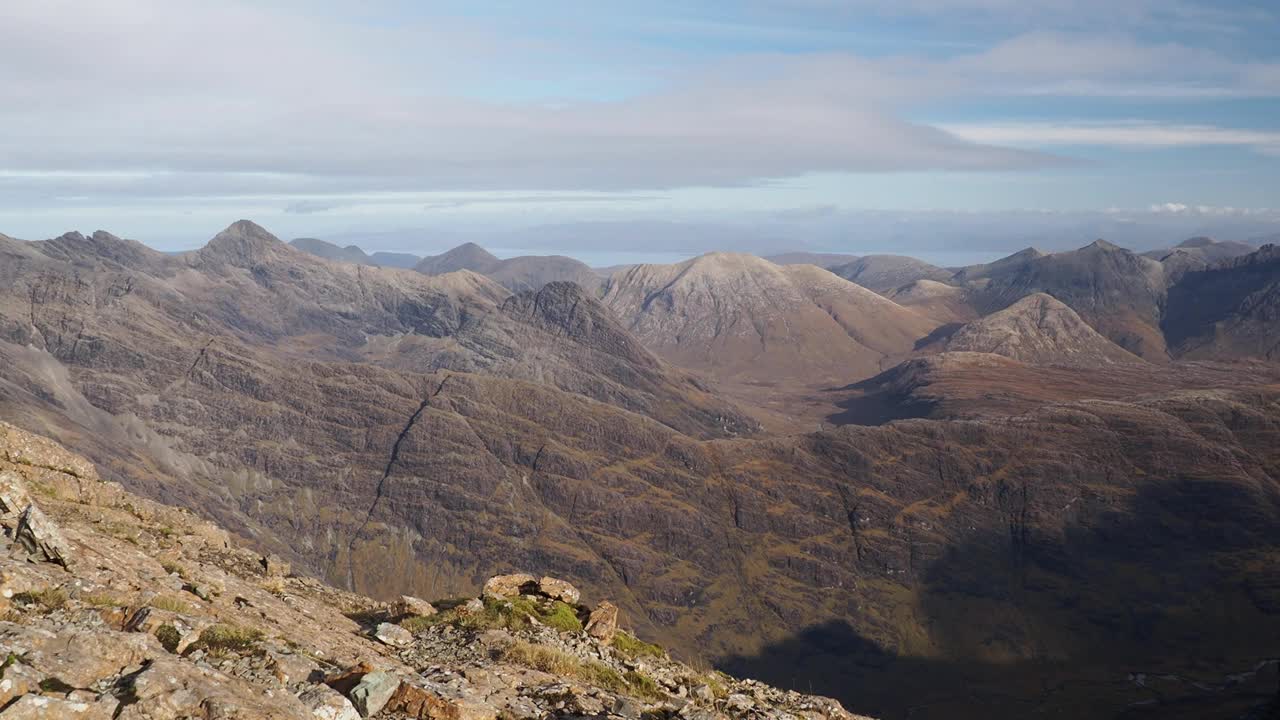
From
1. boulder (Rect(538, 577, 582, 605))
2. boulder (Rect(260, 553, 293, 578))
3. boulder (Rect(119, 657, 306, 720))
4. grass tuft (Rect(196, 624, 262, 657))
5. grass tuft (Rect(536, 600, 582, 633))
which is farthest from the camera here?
boulder (Rect(538, 577, 582, 605))

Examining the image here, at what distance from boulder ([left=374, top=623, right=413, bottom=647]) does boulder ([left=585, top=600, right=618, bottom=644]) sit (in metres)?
6.85

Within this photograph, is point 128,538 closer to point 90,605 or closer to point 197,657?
point 90,605

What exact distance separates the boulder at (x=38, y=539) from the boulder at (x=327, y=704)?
8580mm

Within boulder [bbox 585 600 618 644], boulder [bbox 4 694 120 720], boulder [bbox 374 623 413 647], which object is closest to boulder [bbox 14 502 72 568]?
boulder [bbox 374 623 413 647]

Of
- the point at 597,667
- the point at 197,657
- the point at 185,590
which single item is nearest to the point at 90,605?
the point at 197,657

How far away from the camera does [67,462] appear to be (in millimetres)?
40344

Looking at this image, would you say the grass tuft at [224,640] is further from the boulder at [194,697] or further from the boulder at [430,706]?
the boulder at [430,706]

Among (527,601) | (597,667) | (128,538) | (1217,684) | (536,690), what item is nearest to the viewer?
(536,690)

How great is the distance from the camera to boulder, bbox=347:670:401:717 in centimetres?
1909

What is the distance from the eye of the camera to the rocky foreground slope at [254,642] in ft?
53.8

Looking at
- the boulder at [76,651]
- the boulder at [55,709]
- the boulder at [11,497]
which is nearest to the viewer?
the boulder at [55,709]

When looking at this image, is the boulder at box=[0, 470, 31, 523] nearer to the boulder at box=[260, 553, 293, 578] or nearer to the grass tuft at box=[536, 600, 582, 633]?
the boulder at box=[260, 553, 293, 578]

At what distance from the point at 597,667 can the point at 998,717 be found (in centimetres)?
19612

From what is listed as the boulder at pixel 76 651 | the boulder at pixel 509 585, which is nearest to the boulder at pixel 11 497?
the boulder at pixel 76 651
